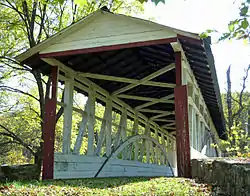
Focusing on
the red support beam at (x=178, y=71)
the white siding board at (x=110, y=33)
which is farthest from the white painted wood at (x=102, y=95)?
the red support beam at (x=178, y=71)

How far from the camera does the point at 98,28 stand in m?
6.93

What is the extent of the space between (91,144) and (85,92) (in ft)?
5.10

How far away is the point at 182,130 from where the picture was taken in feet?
20.2

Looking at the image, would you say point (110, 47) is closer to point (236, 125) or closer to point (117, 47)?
point (117, 47)

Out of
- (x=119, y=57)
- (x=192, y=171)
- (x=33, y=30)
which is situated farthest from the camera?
(x=33, y=30)

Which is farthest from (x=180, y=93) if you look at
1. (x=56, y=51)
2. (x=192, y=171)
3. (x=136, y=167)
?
(x=136, y=167)

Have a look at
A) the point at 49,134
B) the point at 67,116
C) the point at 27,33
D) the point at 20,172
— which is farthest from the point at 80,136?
the point at 27,33

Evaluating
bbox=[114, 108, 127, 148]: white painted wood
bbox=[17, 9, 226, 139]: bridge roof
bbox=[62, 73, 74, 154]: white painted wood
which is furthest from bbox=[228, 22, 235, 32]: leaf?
bbox=[114, 108, 127, 148]: white painted wood

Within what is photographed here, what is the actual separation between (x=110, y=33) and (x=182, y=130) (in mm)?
2482

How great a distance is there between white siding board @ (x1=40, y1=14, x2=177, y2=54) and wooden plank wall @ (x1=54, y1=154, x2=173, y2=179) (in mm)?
2430

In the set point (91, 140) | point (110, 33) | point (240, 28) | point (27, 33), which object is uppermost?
point (27, 33)

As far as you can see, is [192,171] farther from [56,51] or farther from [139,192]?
[56,51]

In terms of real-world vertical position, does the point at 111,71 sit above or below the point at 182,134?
above

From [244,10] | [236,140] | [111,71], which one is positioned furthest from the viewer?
[236,140]
